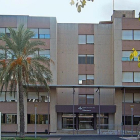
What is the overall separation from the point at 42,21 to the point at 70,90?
9.96 metres

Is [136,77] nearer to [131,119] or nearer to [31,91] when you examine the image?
[131,119]

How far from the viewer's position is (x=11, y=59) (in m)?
30.5

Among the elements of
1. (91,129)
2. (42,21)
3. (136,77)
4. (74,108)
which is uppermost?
(42,21)

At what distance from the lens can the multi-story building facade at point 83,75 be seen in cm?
4034

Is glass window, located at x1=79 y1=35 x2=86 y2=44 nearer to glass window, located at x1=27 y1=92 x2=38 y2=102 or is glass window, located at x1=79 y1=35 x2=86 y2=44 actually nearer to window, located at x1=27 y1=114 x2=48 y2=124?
glass window, located at x1=27 y1=92 x2=38 y2=102

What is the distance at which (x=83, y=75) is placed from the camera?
141ft

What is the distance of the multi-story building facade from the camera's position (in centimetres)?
4034

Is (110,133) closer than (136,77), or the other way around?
(110,133)

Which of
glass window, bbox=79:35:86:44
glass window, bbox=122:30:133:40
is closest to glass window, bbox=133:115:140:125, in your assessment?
glass window, bbox=122:30:133:40

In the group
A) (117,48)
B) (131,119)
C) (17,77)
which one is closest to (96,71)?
(117,48)

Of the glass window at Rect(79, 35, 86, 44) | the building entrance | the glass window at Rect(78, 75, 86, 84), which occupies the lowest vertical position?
the building entrance

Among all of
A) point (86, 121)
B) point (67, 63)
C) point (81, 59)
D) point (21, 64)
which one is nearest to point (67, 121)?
point (86, 121)

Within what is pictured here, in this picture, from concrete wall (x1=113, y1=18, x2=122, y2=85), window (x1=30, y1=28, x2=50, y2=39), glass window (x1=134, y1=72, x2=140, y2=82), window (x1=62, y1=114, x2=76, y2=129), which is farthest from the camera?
window (x1=62, y1=114, x2=76, y2=129)

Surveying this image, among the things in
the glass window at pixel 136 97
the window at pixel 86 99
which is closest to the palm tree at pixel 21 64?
the window at pixel 86 99
